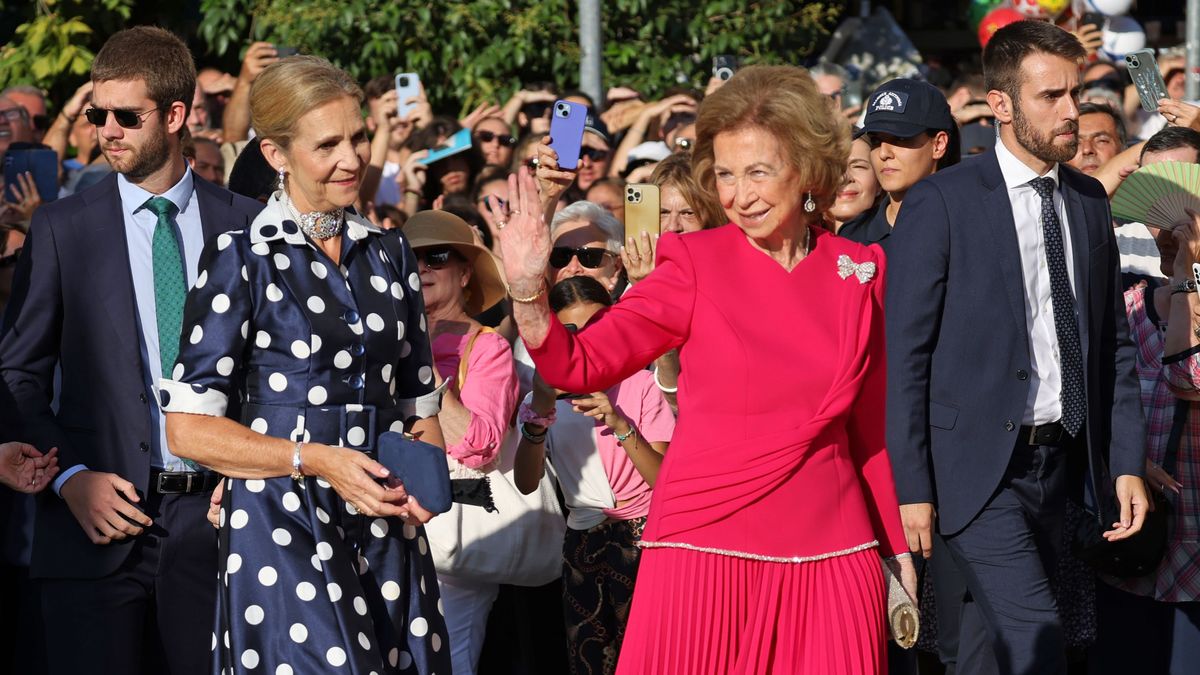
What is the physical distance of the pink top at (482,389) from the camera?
6.19 meters

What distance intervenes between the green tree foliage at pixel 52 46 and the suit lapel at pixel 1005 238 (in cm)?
862

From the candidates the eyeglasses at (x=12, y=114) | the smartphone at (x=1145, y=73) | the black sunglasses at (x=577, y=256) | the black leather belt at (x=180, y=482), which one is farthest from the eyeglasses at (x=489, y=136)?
the black leather belt at (x=180, y=482)

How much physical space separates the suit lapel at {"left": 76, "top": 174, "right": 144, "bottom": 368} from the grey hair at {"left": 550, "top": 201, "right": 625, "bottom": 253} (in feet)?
8.40

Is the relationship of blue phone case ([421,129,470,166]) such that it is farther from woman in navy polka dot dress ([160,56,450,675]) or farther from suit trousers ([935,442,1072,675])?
woman in navy polka dot dress ([160,56,450,675])

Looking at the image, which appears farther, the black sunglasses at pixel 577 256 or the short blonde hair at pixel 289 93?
the black sunglasses at pixel 577 256

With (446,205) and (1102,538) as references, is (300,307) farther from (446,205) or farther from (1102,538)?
(446,205)

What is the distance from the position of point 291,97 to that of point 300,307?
0.55m

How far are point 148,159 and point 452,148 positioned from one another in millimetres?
4351

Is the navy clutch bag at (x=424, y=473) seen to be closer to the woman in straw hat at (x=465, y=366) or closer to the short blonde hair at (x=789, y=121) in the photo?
the short blonde hair at (x=789, y=121)

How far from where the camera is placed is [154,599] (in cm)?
519

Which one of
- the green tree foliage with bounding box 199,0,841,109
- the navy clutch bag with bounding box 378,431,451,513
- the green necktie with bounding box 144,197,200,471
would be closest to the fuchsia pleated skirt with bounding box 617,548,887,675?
the navy clutch bag with bounding box 378,431,451,513

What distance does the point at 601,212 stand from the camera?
300 inches

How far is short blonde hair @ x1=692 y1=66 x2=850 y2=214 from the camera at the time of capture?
A: 176 inches

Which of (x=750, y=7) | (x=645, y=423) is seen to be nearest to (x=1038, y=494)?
(x=645, y=423)
